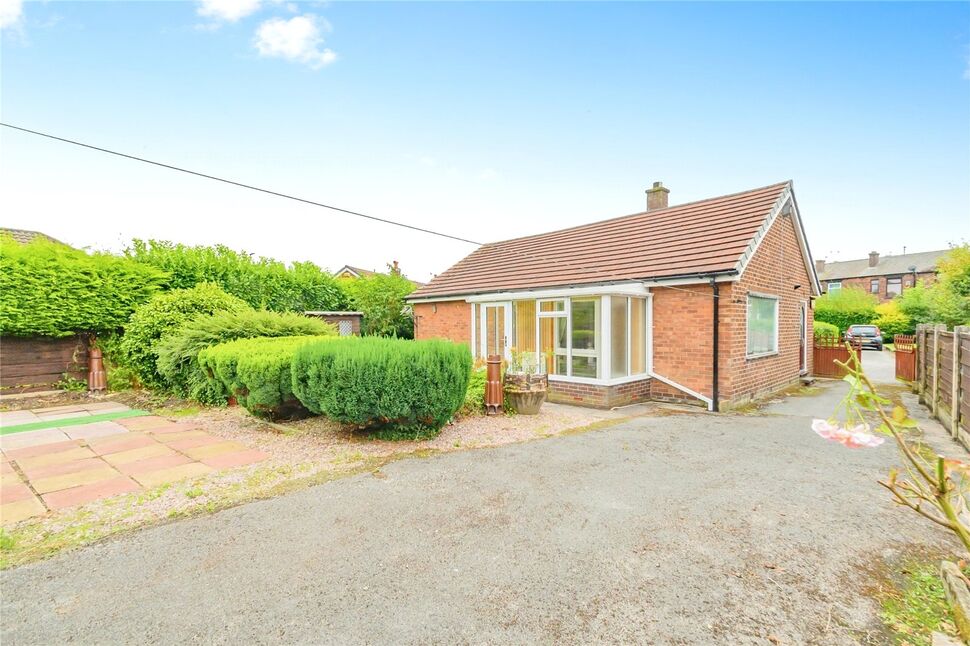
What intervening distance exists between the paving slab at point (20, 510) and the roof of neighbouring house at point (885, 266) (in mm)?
60612

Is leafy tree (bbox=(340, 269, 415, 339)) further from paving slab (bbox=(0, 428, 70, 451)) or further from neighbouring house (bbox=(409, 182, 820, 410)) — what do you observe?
paving slab (bbox=(0, 428, 70, 451))

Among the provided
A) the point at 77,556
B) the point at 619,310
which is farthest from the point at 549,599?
the point at 619,310

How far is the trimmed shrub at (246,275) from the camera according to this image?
12.0 m

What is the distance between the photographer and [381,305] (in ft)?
56.1

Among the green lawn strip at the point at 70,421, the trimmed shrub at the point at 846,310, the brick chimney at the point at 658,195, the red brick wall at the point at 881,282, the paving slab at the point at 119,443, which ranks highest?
the brick chimney at the point at 658,195

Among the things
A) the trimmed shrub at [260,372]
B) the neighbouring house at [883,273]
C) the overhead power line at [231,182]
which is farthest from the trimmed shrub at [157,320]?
the neighbouring house at [883,273]

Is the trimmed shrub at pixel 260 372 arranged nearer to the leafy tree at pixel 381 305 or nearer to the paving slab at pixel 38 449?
the paving slab at pixel 38 449

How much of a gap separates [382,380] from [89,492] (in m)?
3.23

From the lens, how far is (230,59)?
30.1 ft

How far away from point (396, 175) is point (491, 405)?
329 inches

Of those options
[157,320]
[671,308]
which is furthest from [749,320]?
[157,320]

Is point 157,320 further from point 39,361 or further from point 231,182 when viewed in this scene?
point 231,182

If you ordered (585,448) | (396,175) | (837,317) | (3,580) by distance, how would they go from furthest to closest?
(837,317) < (396,175) < (585,448) < (3,580)

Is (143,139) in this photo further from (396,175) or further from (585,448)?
(585,448)
